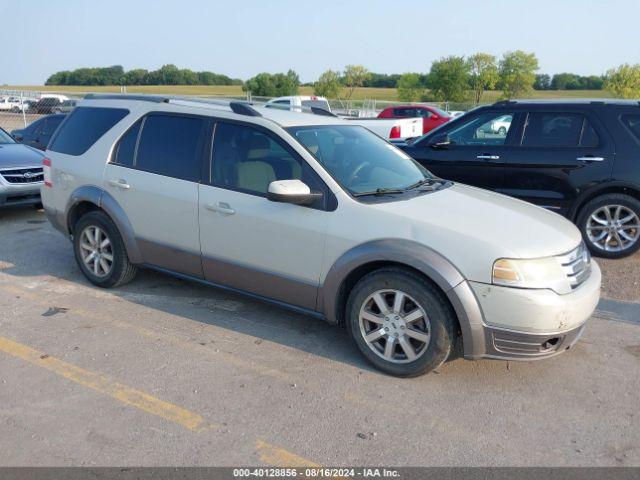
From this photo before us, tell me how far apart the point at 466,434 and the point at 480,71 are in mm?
60378

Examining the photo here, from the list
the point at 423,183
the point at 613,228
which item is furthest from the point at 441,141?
the point at 423,183

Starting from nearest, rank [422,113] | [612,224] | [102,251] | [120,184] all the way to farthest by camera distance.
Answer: [120,184], [102,251], [612,224], [422,113]

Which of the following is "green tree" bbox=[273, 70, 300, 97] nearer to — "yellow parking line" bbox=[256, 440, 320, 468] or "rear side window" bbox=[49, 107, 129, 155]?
"rear side window" bbox=[49, 107, 129, 155]

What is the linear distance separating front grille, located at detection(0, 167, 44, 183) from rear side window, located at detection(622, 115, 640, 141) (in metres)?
7.69

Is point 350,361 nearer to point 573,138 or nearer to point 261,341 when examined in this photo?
point 261,341

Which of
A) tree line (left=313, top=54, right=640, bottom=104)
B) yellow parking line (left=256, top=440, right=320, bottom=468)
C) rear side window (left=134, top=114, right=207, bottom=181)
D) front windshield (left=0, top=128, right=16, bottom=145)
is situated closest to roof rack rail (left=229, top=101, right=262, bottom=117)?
rear side window (left=134, top=114, right=207, bottom=181)

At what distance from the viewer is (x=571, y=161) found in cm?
663

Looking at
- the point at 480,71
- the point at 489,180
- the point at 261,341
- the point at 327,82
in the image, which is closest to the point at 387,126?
the point at 489,180

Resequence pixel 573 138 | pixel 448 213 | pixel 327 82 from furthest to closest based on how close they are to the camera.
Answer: pixel 327 82, pixel 573 138, pixel 448 213

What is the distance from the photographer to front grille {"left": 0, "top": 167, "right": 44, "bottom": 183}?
320 inches

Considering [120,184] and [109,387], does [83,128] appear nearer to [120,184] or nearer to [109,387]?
[120,184]

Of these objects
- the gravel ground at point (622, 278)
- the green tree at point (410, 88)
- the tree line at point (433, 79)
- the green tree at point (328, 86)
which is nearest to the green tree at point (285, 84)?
the tree line at point (433, 79)

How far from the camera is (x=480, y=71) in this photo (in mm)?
58781

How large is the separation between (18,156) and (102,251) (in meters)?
4.26
